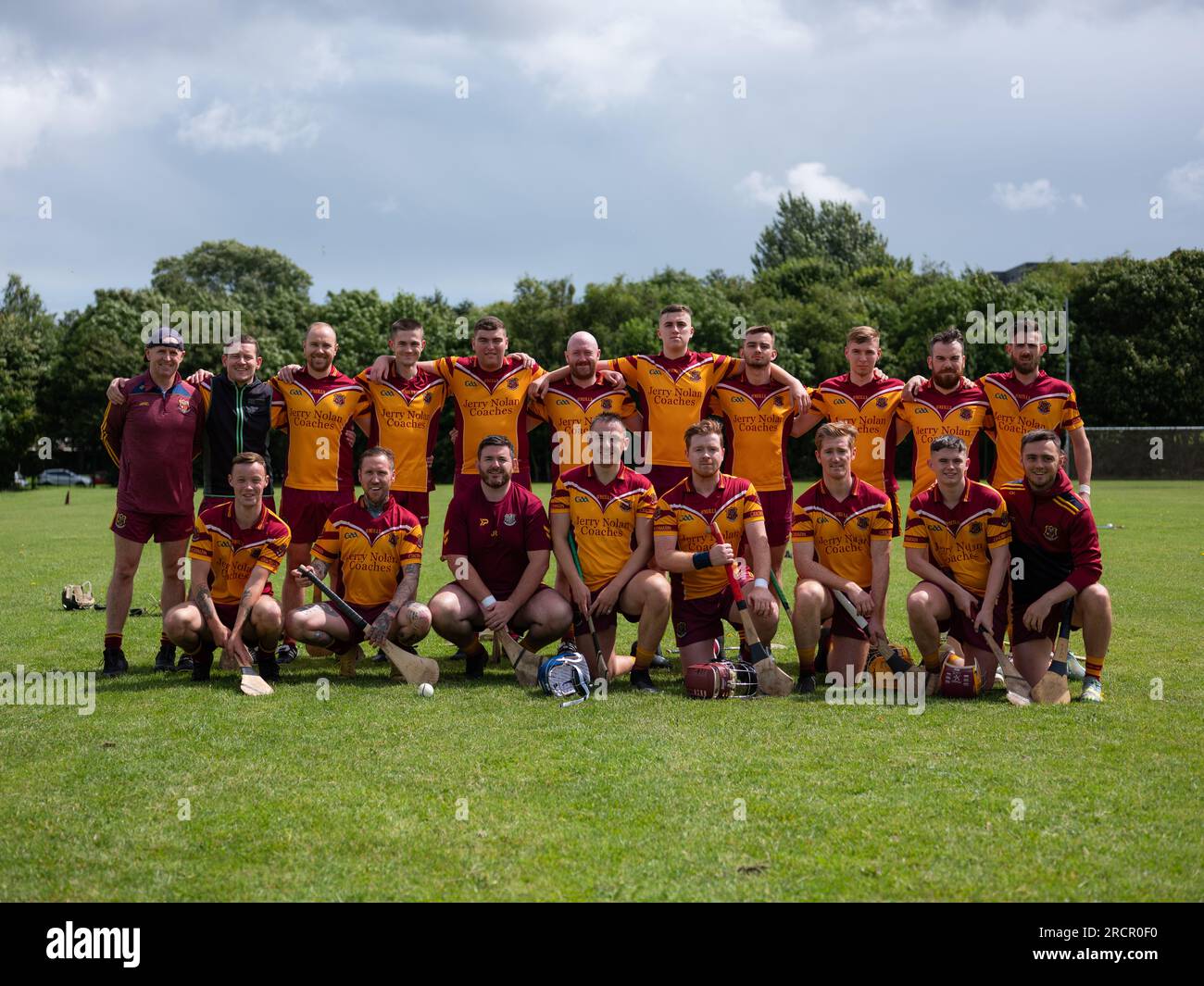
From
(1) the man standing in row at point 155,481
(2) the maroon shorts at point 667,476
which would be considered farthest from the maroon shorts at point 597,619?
(1) the man standing in row at point 155,481

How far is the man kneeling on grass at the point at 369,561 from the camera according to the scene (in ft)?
22.5

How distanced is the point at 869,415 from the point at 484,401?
113 inches

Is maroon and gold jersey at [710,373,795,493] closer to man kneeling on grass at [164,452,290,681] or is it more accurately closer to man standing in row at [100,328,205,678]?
man kneeling on grass at [164,452,290,681]

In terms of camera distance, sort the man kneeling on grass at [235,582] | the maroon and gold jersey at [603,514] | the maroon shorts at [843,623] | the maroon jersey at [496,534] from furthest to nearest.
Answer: the maroon jersey at [496,534] < the maroon and gold jersey at [603,514] < the maroon shorts at [843,623] < the man kneeling on grass at [235,582]

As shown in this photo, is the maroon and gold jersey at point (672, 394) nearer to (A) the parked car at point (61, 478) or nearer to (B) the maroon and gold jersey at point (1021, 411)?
(B) the maroon and gold jersey at point (1021, 411)

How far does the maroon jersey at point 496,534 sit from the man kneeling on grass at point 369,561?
28 centimetres

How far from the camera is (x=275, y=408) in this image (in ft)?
25.6

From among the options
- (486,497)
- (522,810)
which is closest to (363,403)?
(486,497)

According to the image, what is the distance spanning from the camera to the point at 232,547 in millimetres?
6934

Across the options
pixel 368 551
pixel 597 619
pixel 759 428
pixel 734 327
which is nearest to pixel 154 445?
pixel 368 551

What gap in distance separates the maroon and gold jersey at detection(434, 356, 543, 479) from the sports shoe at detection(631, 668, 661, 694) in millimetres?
1964

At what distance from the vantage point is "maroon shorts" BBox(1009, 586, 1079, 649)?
639 centimetres
